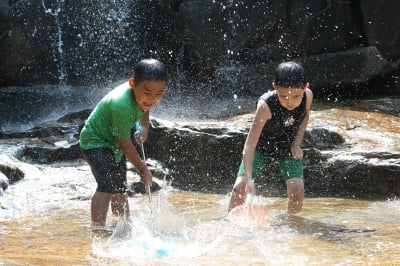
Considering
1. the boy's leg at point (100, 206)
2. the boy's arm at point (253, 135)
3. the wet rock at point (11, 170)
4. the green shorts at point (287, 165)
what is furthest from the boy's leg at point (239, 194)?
the wet rock at point (11, 170)

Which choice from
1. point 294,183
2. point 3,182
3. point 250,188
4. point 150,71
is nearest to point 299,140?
point 294,183

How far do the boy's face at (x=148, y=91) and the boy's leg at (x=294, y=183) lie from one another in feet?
3.87

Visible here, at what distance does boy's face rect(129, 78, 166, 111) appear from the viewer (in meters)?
3.49

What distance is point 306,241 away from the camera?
11.4ft

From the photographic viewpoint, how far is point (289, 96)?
Result: 3.91m

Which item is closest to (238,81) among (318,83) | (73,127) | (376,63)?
(318,83)

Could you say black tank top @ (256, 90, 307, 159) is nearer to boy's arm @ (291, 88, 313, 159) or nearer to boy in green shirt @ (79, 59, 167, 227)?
Result: boy's arm @ (291, 88, 313, 159)

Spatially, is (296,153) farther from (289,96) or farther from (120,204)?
(120,204)

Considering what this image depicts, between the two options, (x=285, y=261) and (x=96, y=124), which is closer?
(x=285, y=261)

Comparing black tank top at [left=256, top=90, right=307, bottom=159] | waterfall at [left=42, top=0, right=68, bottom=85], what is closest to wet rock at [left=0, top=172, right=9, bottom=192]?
black tank top at [left=256, top=90, right=307, bottom=159]

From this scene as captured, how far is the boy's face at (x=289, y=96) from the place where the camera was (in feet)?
12.7

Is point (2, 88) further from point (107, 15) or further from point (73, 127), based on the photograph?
point (73, 127)

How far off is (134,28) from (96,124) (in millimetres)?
7490

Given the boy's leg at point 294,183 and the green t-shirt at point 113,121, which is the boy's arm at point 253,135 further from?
the green t-shirt at point 113,121
